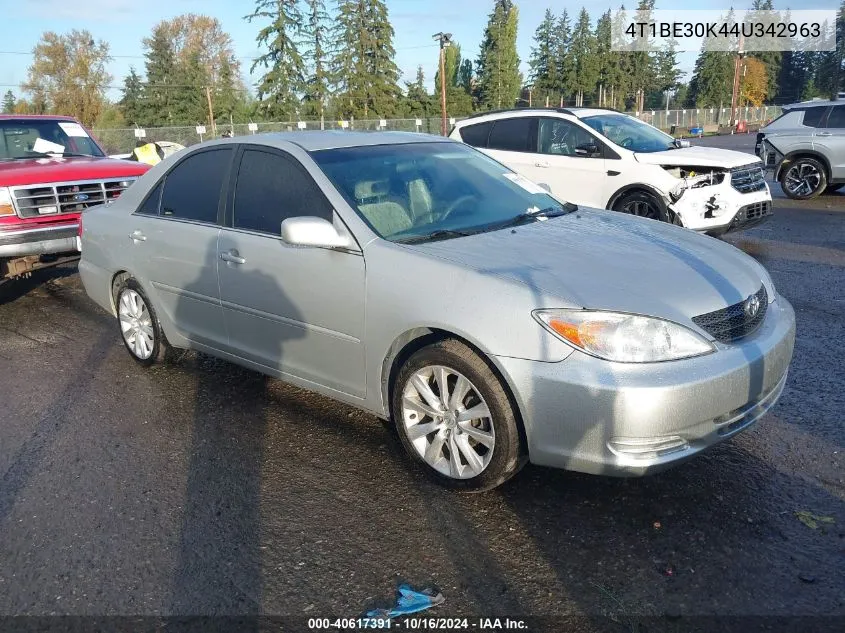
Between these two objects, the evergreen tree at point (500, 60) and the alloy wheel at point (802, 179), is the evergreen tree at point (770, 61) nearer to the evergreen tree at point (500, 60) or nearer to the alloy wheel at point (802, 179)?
the evergreen tree at point (500, 60)

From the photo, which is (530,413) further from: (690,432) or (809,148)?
(809,148)

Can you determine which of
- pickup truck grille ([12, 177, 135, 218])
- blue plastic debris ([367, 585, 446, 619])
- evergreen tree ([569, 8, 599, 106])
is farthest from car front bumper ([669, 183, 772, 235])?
evergreen tree ([569, 8, 599, 106])

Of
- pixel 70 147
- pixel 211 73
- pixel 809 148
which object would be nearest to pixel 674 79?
pixel 211 73

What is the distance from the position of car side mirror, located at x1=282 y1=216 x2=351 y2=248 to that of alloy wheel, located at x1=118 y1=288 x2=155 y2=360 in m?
2.09

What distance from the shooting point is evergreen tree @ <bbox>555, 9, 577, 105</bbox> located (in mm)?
83188

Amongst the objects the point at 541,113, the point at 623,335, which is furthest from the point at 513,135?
the point at 623,335

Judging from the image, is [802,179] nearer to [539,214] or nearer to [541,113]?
[541,113]

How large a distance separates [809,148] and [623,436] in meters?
12.0

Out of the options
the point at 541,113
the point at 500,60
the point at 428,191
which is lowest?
the point at 428,191

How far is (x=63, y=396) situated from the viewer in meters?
5.00

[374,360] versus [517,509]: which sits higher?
[374,360]

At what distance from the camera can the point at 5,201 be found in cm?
747

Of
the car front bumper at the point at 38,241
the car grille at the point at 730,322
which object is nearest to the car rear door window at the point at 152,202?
the car front bumper at the point at 38,241

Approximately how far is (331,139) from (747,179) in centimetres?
630
